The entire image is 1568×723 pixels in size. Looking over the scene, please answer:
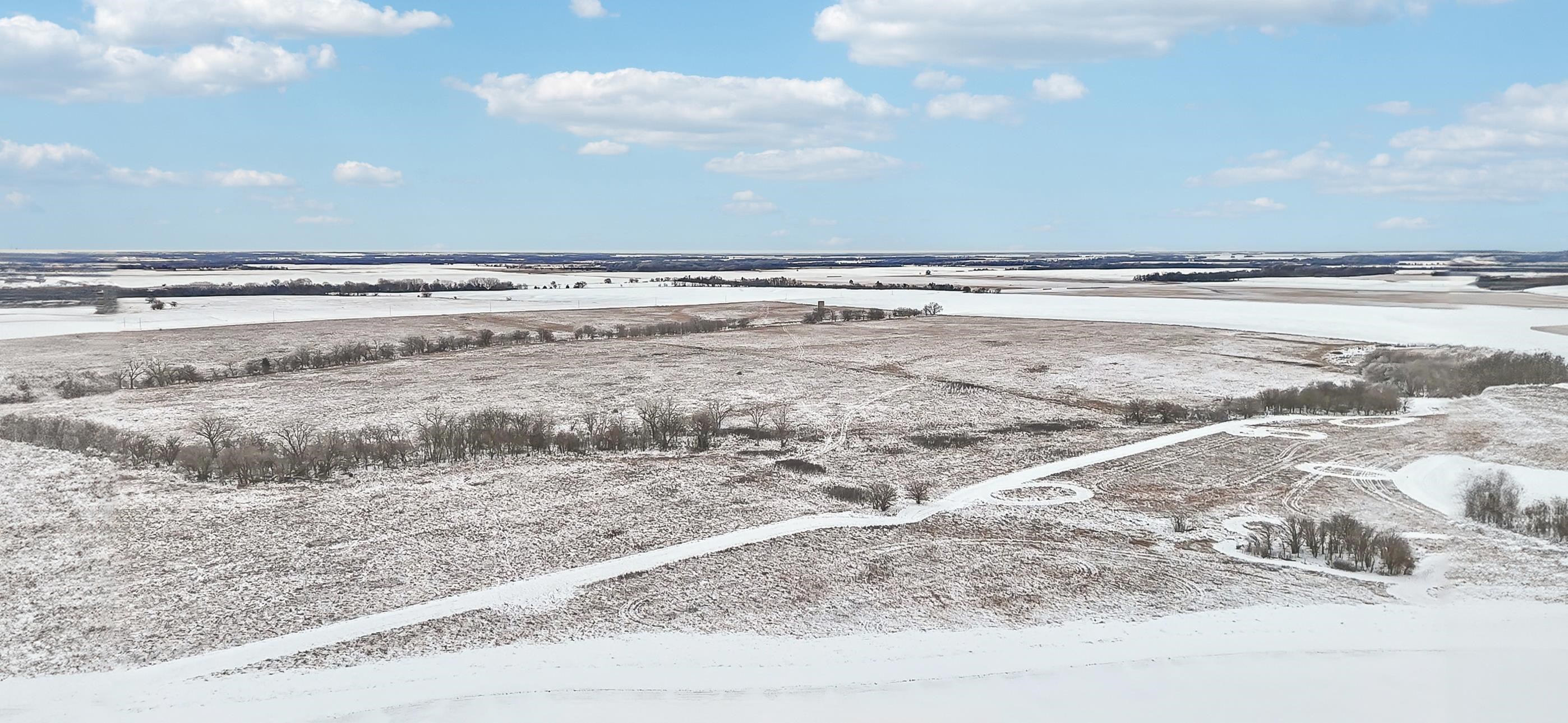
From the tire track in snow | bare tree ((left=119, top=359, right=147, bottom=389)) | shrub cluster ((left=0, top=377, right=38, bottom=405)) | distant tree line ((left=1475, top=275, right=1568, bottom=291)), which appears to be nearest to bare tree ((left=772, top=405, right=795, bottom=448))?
the tire track in snow

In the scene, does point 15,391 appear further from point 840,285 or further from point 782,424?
point 840,285

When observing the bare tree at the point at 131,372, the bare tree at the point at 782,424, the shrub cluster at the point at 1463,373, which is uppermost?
the shrub cluster at the point at 1463,373

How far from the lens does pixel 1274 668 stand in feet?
33.7

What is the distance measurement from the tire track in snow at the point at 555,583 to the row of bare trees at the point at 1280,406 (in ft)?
17.9

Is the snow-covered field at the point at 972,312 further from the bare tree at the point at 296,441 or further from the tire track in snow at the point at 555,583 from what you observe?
the tire track in snow at the point at 555,583

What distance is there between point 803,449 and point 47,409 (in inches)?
716

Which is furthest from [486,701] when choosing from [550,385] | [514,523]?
[550,385]

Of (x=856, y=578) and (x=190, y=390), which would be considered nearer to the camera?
(x=856, y=578)

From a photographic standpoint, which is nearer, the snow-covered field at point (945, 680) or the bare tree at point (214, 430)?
the snow-covered field at point (945, 680)

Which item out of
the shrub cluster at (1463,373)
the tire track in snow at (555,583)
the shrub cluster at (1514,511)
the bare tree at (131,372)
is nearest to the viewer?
the tire track in snow at (555,583)

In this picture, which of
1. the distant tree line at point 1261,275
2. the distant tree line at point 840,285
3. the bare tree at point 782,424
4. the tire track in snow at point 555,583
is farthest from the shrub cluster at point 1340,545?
the distant tree line at point 1261,275

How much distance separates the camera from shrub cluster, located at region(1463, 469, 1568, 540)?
45.9 ft

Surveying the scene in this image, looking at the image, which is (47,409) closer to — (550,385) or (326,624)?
(550,385)

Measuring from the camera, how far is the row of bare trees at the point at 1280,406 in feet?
75.6
